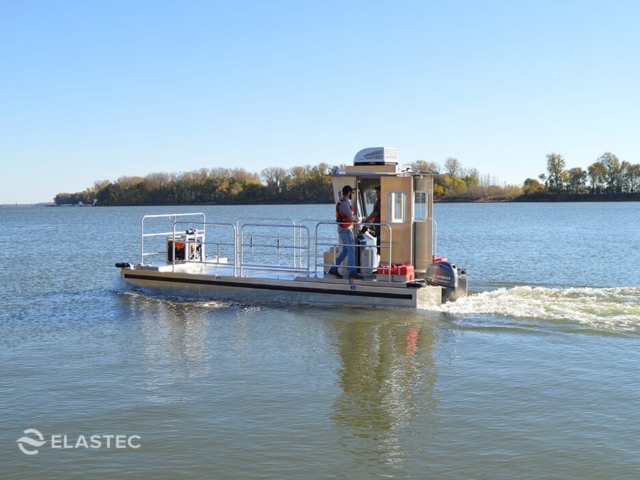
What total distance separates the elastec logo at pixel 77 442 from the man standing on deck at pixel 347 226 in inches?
294

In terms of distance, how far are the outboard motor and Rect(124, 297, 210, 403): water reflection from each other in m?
4.69

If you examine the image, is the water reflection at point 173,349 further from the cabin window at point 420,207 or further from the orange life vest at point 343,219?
the cabin window at point 420,207

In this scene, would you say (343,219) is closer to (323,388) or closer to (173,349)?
(173,349)

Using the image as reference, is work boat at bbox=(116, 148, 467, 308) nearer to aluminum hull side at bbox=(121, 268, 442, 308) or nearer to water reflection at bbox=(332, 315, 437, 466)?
aluminum hull side at bbox=(121, 268, 442, 308)

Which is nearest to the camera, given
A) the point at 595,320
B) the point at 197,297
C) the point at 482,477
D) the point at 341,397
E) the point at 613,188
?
the point at 482,477

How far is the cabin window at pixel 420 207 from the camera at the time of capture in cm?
1533

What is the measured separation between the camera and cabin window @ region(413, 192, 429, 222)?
603 inches

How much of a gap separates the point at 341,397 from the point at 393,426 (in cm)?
118

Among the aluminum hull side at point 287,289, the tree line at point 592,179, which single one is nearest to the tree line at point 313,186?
the tree line at point 592,179

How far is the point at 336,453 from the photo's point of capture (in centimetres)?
754

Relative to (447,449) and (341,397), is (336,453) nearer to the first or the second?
(447,449)

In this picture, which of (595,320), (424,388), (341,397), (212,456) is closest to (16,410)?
(212,456)

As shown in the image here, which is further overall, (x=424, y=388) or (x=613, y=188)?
(x=613, y=188)

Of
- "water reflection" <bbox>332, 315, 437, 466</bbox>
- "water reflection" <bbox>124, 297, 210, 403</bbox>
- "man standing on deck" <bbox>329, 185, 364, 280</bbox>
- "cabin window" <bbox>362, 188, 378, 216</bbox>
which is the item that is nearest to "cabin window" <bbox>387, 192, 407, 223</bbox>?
"cabin window" <bbox>362, 188, 378, 216</bbox>
